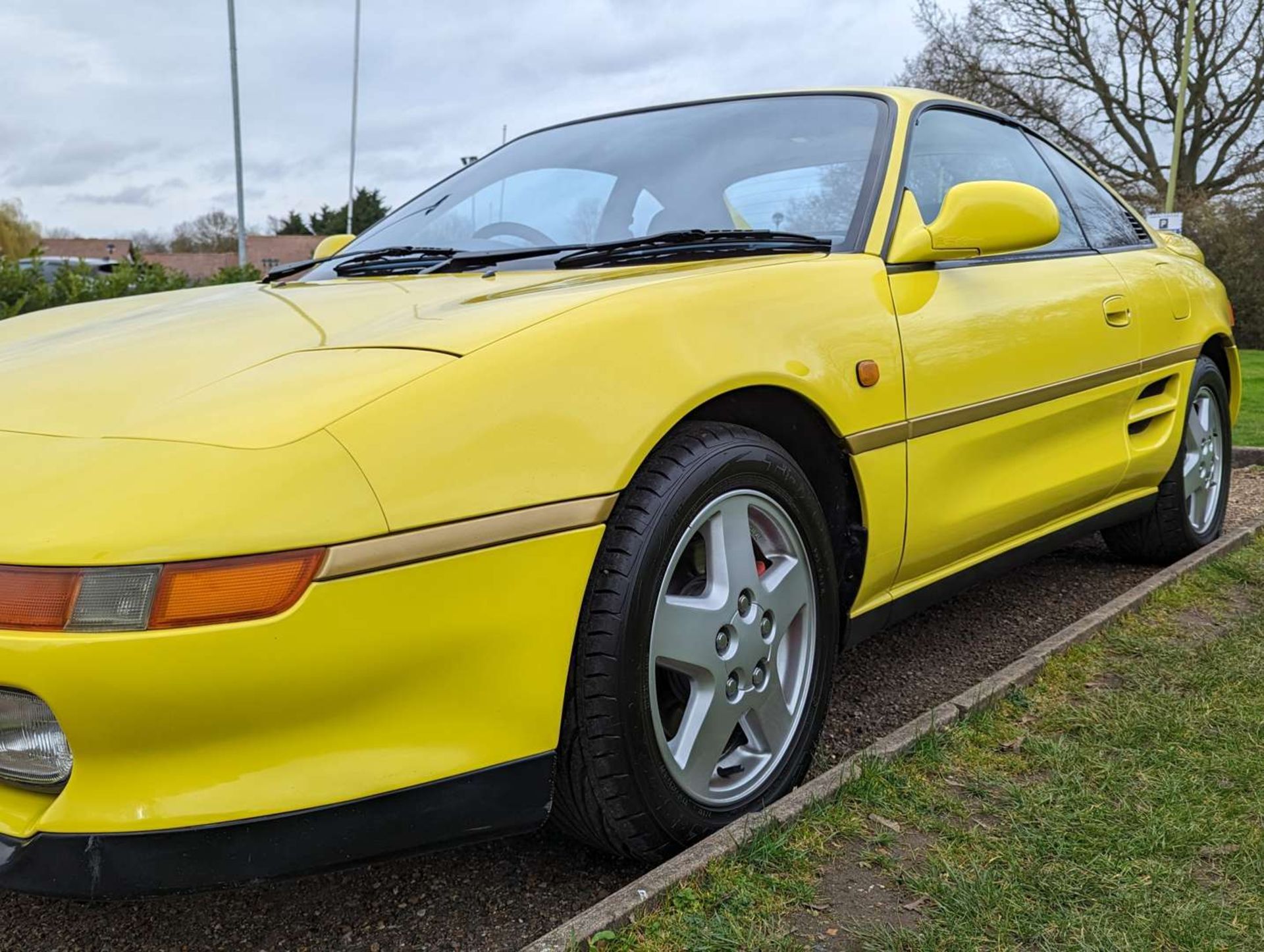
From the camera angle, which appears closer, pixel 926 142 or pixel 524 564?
pixel 524 564

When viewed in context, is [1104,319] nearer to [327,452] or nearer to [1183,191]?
[327,452]

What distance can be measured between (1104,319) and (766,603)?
1647 mm

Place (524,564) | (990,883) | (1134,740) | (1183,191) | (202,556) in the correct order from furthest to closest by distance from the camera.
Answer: (1183,191) < (1134,740) < (990,883) < (524,564) < (202,556)

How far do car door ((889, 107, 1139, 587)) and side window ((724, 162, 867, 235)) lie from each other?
150 millimetres

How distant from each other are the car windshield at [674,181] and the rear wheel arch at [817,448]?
53 cm

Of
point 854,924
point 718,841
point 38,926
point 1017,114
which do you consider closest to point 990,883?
point 854,924

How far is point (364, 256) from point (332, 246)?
25.8 inches

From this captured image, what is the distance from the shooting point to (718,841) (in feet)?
5.96

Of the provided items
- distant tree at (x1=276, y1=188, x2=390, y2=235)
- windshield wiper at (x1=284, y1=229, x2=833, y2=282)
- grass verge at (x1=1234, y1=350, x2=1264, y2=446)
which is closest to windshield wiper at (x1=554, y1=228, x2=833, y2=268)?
windshield wiper at (x1=284, y1=229, x2=833, y2=282)

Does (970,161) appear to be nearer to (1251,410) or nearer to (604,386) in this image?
(604,386)

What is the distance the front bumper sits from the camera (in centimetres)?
135

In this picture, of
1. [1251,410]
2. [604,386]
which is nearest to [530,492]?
[604,386]

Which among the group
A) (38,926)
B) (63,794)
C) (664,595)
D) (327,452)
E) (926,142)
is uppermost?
(926,142)

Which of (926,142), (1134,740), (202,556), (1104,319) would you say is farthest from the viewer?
(1104,319)
